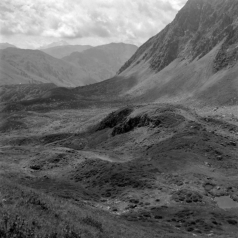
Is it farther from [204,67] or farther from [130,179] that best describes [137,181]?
[204,67]

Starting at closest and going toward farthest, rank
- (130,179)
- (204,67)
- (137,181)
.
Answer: (137,181) → (130,179) → (204,67)

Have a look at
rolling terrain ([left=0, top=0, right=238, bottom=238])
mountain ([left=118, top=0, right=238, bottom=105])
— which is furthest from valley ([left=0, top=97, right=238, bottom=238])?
mountain ([left=118, top=0, right=238, bottom=105])

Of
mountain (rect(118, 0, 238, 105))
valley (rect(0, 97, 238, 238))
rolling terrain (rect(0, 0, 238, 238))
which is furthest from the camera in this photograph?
mountain (rect(118, 0, 238, 105))

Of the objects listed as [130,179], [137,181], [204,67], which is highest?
[204,67]

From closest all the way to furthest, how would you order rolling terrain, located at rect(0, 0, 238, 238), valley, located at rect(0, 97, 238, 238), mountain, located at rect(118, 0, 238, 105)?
rolling terrain, located at rect(0, 0, 238, 238), valley, located at rect(0, 97, 238, 238), mountain, located at rect(118, 0, 238, 105)

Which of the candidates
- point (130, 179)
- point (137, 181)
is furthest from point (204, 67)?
point (137, 181)

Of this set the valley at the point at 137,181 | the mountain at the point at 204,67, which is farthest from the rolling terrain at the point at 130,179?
the mountain at the point at 204,67

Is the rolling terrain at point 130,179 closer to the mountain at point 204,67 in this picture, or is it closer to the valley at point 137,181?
the valley at point 137,181

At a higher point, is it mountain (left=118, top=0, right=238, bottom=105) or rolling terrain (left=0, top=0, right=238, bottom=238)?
mountain (left=118, top=0, right=238, bottom=105)

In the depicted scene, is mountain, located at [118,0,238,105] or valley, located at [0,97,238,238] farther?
mountain, located at [118,0,238,105]

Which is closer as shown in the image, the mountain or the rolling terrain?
the rolling terrain

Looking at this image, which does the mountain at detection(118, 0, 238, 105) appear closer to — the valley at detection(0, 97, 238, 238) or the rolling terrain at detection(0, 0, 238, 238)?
the rolling terrain at detection(0, 0, 238, 238)

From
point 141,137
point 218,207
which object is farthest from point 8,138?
point 218,207
